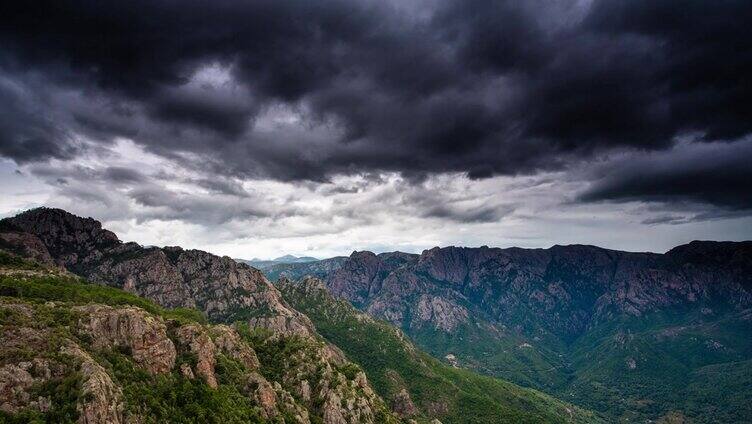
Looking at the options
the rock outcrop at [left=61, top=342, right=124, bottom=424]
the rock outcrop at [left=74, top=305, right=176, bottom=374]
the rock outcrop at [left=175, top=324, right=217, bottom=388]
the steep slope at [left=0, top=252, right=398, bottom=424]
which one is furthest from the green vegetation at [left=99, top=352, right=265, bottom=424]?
the rock outcrop at [left=61, top=342, right=124, bottom=424]

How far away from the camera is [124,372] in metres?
122

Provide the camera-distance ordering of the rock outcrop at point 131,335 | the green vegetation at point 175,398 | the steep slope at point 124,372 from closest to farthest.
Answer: the steep slope at point 124,372 → the green vegetation at point 175,398 → the rock outcrop at point 131,335

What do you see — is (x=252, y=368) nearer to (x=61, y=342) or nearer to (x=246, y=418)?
(x=246, y=418)

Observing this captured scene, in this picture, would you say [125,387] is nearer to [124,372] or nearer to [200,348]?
[124,372]

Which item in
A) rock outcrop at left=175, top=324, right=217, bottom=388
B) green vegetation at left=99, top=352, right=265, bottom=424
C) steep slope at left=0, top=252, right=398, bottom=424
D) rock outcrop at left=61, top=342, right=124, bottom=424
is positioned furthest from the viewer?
rock outcrop at left=175, top=324, right=217, bottom=388

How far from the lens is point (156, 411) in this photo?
4678 inches

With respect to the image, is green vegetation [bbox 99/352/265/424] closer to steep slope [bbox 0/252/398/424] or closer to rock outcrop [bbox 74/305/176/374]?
steep slope [bbox 0/252/398/424]

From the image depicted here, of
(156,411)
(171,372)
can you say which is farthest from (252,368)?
(156,411)

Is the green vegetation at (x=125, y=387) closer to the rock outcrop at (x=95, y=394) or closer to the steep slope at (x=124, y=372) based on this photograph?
the steep slope at (x=124, y=372)

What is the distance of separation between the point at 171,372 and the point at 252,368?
155ft

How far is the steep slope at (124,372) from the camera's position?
96.1 metres

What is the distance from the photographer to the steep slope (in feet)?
315

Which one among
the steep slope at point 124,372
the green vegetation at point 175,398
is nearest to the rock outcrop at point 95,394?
the steep slope at point 124,372

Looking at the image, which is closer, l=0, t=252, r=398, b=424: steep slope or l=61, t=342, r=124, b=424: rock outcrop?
l=61, t=342, r=124, b=424: rock outcrop
